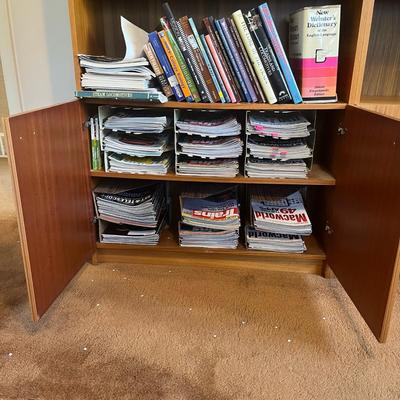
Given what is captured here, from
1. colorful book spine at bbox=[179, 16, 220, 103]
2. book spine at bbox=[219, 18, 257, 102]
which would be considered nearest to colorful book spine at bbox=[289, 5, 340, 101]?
book spine at bbox=[219, 18, 257, 102]

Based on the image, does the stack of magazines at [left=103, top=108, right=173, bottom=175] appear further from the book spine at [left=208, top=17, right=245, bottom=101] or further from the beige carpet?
the beige carpet

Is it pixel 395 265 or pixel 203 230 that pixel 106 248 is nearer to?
pixel 203 230

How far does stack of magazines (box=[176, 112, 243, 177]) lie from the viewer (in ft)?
3.92

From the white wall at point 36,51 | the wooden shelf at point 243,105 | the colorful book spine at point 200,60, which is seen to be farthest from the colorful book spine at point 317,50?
the white wall at point 36,51

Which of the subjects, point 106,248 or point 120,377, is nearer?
point 120,377

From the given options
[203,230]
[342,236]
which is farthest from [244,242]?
[342,236]

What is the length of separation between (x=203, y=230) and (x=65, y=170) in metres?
0.51

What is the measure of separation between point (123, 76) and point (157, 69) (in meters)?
0.10

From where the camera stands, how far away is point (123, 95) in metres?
1.09

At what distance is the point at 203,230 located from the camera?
1.34 metres

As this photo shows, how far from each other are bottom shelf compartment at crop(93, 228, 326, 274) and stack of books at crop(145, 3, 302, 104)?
0.52m

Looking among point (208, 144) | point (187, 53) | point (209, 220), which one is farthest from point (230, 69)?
point (209, 220)

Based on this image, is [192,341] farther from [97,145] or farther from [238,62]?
[238,62]

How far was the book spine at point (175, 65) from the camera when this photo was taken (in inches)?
43.0
